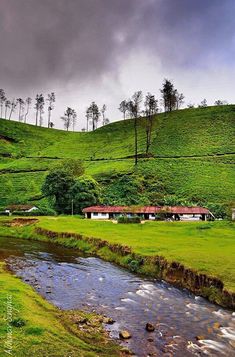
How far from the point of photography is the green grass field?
3472 centimetres

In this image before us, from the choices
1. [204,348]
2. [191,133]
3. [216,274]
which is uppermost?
[191,133]

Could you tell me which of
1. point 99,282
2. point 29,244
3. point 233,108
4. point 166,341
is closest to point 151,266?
point 99,282

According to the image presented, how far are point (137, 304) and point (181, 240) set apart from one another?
2413 cm

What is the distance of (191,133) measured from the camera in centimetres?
16862

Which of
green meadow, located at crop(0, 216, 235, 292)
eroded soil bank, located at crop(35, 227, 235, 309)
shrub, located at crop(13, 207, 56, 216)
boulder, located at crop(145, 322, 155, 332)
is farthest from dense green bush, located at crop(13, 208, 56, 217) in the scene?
boulder, located at crop(145, 322, 155, 332)

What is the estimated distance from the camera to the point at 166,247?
146ft

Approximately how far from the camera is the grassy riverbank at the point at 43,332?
57.5ft

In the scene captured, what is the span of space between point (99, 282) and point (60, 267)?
8.46m

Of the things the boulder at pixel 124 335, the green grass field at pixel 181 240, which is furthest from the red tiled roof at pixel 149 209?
the boulder at pixel 124 335

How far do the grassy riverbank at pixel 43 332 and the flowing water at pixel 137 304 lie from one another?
4.78 feet

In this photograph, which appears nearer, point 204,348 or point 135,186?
point 204,348

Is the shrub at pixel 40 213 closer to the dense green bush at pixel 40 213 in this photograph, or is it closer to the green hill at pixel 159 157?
the dense green bush at pixel 40 213

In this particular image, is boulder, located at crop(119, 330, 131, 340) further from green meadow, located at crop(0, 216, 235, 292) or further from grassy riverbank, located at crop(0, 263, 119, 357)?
green meadow, located at crop(0, 216, 235, 292)

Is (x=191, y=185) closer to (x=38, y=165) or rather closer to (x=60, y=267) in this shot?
(x=38, y=165)
